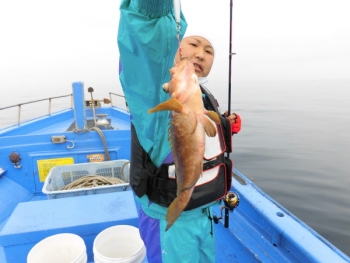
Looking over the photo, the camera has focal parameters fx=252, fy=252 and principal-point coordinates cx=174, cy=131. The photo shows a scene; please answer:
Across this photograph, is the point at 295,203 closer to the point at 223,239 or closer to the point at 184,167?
the point at 223,239

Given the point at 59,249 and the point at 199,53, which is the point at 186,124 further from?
the point at 59,249

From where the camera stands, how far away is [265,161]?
9320 millimetres

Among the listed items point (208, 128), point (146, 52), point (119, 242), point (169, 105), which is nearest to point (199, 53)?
point (146, 52)

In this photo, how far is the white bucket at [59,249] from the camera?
2.46 meters

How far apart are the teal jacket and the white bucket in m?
1.64

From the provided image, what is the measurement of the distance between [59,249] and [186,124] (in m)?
2.13

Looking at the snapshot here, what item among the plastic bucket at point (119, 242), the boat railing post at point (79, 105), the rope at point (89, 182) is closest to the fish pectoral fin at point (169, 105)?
the plastic bucket at point (119, 242)

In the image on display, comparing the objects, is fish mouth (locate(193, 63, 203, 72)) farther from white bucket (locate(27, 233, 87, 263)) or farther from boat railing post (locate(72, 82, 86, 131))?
boat railing post (locate(72, 82, 86, 131))

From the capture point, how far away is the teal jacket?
1.35 meters

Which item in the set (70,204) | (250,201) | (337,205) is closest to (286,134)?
(337,205)

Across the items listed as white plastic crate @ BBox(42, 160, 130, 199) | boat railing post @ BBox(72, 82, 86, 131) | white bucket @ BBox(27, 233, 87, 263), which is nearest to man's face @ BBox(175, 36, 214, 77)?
white bucket @ BBox(27, 233, 87, 263)

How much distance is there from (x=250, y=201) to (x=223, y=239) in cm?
64

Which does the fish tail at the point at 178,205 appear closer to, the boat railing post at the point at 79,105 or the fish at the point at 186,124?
the fish at the point at 186,124

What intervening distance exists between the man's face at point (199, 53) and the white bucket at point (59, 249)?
6.63 feet
